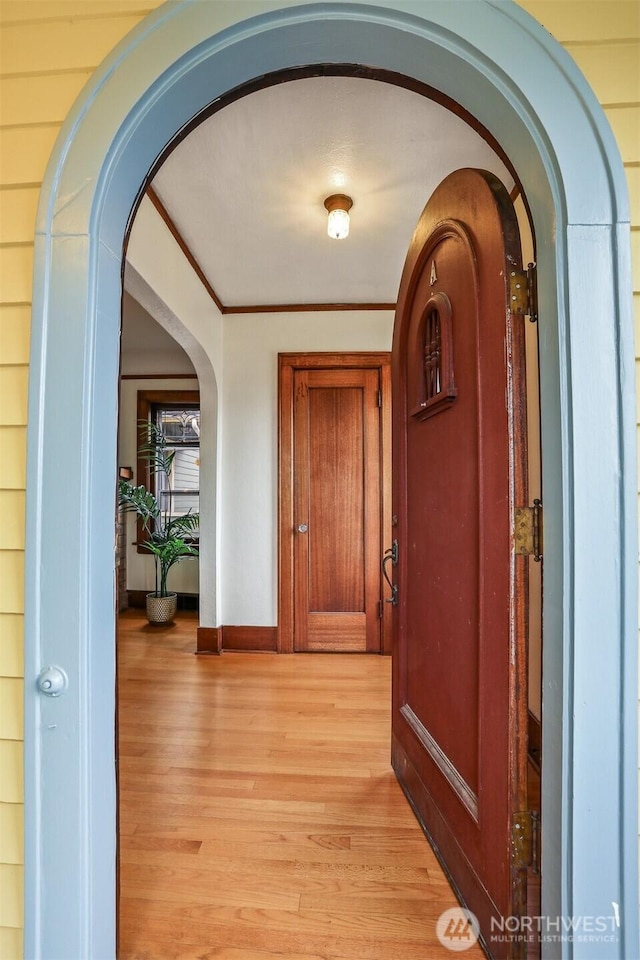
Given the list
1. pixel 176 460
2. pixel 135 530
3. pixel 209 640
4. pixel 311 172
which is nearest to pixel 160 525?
pixel 135 530

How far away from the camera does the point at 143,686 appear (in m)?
2.84

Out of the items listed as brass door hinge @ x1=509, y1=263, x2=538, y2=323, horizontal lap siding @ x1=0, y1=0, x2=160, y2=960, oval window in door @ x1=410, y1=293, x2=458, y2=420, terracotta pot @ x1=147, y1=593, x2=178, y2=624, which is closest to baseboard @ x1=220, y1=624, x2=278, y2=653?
terracotta pot @ x1=147, y1=593, x2=178, y2=624

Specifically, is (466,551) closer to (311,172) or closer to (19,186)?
(19,186)

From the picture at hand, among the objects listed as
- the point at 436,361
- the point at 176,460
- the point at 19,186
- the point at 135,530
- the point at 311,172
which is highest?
the point at 311,172

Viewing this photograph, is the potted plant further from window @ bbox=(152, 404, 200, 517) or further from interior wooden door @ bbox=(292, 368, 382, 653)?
interior wooden door @ bbox=(292, 368, 382, 653)

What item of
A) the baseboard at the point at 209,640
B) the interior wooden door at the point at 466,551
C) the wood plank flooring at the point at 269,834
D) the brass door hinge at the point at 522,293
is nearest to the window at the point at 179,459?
the baseboard at the point at 209,640

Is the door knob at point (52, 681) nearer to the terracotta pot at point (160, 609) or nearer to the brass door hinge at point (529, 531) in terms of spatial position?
the brass door hinge at point (529, 531)

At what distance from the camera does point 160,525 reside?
486 centimetres

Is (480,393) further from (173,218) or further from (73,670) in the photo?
(173,218)

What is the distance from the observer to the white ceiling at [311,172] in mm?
1696

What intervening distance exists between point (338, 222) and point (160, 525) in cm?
366

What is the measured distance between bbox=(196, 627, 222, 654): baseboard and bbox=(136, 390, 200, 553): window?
68.5 inches

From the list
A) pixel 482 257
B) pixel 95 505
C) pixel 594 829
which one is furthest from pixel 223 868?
pixel 482 257

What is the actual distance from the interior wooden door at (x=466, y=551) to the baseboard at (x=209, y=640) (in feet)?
6.54
